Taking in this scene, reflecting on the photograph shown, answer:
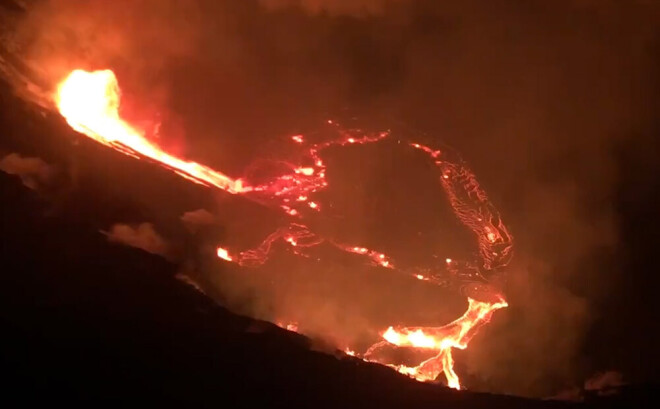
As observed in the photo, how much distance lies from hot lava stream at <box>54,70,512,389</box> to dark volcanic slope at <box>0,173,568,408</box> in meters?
0.69

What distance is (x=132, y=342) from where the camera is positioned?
1089cm

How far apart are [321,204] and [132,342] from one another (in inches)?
142

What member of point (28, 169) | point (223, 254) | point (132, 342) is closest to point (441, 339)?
point (223, 254)

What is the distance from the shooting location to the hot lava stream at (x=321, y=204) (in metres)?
10.1

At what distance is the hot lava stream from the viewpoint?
10.1m

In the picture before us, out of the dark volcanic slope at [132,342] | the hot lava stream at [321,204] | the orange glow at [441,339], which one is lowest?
the dark volcanic slope at [132,342]

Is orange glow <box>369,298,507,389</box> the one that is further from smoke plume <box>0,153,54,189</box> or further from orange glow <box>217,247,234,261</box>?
smoke plume <box>0,153,54,189</box>

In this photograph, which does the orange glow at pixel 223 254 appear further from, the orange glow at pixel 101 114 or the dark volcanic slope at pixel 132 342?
the orange glow at pixel 101 114

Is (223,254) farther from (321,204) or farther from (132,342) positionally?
(132,342)

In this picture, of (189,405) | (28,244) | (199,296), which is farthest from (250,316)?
(28,244)

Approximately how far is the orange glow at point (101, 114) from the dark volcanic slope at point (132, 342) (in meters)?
1.27

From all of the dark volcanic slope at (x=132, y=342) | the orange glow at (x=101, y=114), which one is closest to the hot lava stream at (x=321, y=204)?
the orange glow at (x=101, y=114)

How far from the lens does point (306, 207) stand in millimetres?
11234

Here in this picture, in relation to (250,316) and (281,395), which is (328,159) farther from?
(281,395)
